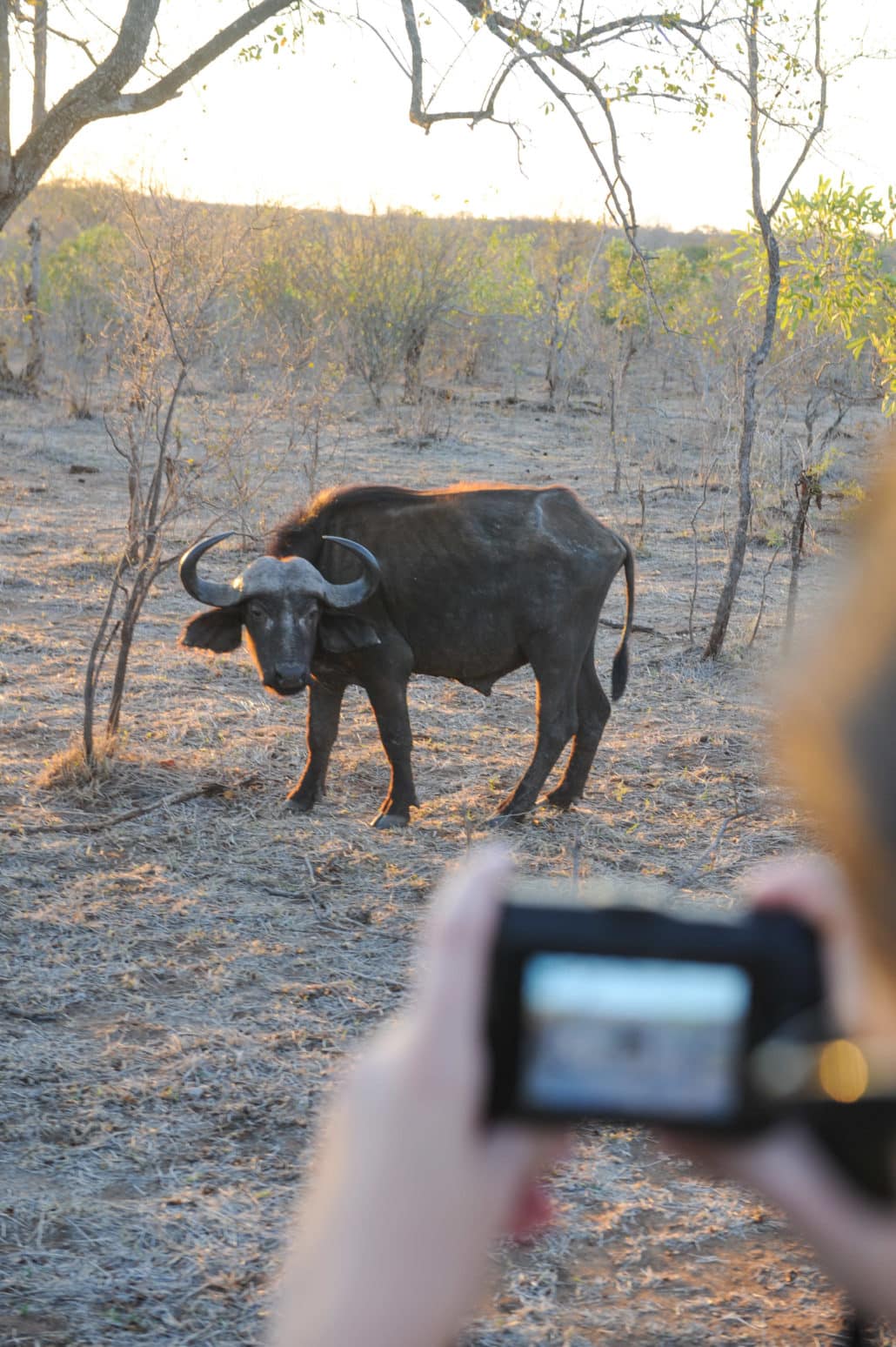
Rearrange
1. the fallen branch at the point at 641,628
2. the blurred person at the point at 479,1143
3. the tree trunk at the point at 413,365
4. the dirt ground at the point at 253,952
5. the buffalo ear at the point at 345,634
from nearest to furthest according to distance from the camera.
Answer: the blurred person at the point at 479,1143 → the dirt ground at the point at 253,952 → the buffalo ear at the point at 345,634 → the fallen branch at the point at 641,628 → the tree trunk at the point at 413,365

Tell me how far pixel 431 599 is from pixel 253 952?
88.6 inches

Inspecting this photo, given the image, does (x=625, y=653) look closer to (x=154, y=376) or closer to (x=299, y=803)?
(x=299, y=803)

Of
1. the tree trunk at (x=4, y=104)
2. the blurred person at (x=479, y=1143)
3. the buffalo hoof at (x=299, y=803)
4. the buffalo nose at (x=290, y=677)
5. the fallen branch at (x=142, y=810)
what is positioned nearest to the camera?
the blurred person at (x=479, y=1143)

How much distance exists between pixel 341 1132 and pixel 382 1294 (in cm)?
7

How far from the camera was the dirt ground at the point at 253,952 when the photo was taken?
2.87 meters

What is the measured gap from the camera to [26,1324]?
2.71 meters

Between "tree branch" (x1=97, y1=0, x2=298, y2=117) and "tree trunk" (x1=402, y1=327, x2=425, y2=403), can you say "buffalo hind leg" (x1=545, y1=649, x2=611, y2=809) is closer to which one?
"tree branch" (x1=97, y1=0, x2=298, y2=117)

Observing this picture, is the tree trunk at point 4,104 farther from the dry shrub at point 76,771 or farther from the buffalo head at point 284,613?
the dry shrub at point 76,771

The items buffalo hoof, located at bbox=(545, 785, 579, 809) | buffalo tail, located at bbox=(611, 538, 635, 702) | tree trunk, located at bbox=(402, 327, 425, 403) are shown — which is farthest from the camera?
tree trunk, located at bbox=(402, 327, 425, 403)

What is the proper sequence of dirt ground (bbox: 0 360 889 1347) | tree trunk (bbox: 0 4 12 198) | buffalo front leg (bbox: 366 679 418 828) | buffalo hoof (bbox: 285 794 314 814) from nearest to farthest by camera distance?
dirt ground (bbox: 0 360 889 1347)
buffalo front leg (bbox: 366 679 418 828)
buffalo hoof (bbox: 285 794 314 814)
tree trunk (bbox: 0 4 12 198)

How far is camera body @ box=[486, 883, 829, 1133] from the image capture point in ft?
1.87

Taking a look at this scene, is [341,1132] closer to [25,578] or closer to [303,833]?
[303,833]

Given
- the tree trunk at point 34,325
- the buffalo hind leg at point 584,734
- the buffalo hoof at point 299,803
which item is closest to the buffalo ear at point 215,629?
the buffalo hoof at point 299,803

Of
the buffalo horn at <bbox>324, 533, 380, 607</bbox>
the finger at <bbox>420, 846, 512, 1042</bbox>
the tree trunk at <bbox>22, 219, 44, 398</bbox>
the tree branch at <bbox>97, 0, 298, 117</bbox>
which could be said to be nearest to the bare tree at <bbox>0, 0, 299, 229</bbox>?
the tree branch at <bbox>97, 0, 298, 117</bbox>
